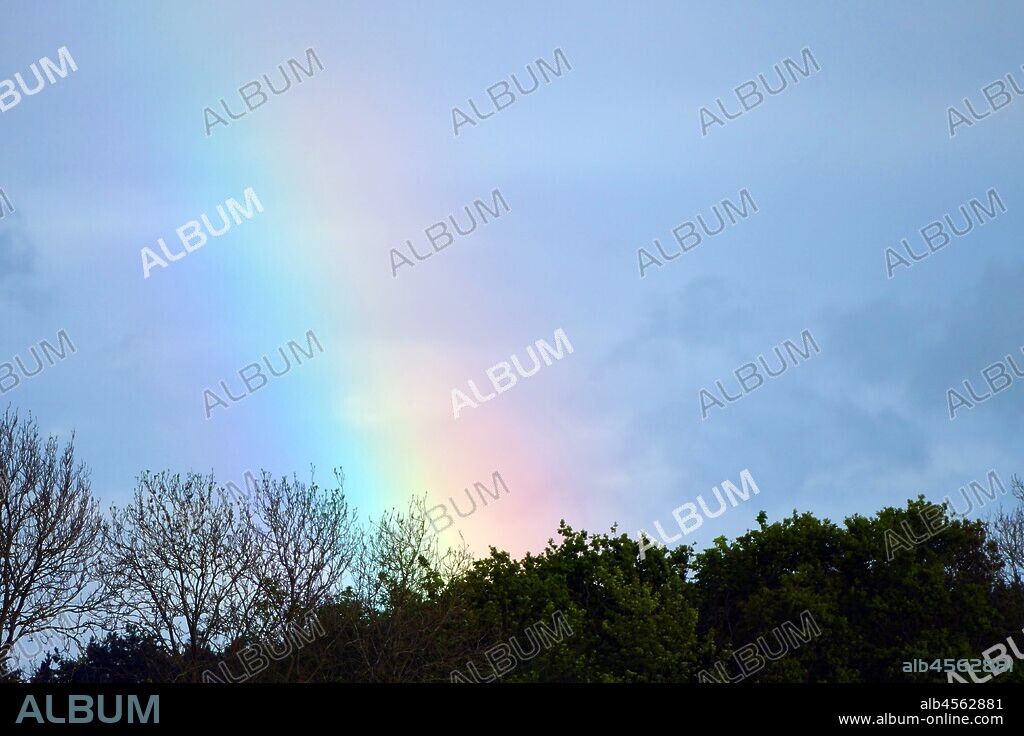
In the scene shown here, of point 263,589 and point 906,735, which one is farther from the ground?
point 263,589

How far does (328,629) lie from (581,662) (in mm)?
10681

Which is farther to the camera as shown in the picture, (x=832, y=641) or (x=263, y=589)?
(x=832, y=641)

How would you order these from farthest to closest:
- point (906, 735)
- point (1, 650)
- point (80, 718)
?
1. point (1, 650)
2. point (906, 735)
3. point (80, 718)

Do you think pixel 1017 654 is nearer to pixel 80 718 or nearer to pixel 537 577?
pixel 537 577

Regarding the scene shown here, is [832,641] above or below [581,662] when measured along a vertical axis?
below

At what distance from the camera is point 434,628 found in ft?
129

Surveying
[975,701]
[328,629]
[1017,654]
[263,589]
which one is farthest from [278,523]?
[1017,654]

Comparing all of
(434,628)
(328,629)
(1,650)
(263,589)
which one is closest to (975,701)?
(434,628)

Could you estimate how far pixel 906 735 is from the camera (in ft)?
76.7

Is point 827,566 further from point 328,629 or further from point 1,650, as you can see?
point 1,650

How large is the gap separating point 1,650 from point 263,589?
9019 millimetres

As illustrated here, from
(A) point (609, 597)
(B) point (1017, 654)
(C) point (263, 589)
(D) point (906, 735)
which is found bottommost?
(B) point (1017, 654)

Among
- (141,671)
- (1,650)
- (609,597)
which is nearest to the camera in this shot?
(1,650)

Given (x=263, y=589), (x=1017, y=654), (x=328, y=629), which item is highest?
(x=263, y=589)
